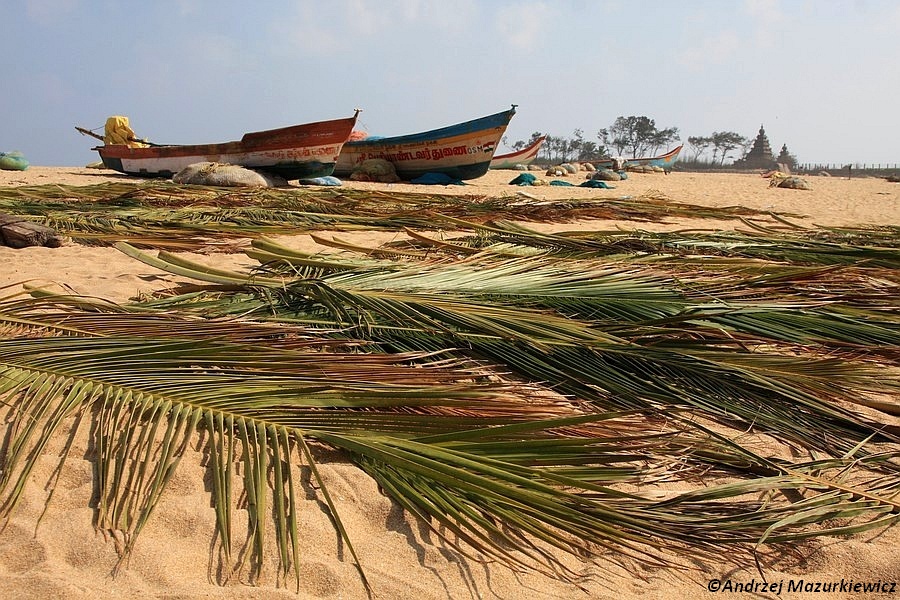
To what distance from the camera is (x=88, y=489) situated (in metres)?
1.36

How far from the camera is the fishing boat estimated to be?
11.4 metres

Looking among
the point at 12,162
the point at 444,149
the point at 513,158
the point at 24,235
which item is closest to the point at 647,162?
the point at 513,158

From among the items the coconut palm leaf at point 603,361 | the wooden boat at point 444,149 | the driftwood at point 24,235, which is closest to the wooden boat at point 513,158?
the wooden boat at point 444,149

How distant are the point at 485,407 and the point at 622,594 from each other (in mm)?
533

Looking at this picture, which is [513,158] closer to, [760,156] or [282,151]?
[282,151]

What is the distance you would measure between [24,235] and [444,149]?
10.5 m

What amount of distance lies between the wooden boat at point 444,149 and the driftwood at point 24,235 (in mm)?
10163

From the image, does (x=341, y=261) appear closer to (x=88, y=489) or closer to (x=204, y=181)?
(x=88, y=489)

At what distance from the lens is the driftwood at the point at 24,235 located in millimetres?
3969

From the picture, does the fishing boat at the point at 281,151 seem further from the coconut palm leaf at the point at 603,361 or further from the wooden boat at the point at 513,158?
the wooden boat at the point at 513,158

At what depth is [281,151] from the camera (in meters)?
11.6

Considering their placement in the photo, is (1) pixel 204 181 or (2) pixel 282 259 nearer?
(2) pixel 282 259

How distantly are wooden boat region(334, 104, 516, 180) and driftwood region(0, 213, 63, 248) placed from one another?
1016cm

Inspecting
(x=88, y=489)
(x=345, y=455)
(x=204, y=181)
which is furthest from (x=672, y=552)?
(x=204, y=181)
